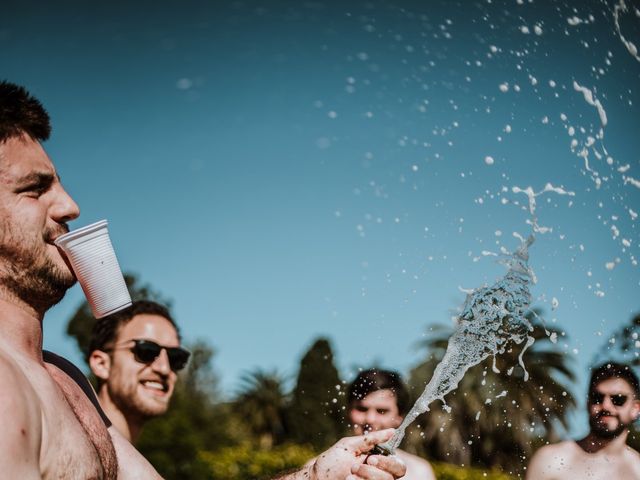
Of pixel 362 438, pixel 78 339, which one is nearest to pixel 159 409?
pixel 362 438

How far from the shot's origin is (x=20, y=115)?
2.31 metres

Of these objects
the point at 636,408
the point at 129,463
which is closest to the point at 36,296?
the point at 129,463

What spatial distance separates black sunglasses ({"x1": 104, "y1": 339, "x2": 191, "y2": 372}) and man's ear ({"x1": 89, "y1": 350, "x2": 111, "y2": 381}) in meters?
0.17

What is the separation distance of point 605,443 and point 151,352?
316 centimetres

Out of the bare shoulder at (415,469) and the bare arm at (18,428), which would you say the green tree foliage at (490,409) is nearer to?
the bare shoulder at (415,469)

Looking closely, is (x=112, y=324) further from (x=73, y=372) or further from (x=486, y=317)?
(x=486, y=317)

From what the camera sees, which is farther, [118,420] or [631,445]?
[631,445]

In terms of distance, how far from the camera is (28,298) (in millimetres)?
2217

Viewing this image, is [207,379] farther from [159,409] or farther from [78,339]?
[159,409]

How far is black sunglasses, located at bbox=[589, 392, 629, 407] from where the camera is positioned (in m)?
5.00

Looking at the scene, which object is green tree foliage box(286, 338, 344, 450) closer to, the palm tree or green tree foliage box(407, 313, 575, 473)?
the palm tree

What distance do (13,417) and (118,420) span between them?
98.3 inches

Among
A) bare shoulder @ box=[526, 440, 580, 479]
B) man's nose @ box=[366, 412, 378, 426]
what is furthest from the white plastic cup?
bare shoulder @ box=[526, 440, 580, 479]

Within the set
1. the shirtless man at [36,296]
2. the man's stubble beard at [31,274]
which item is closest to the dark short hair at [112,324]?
the shirtless man at [36,296]
